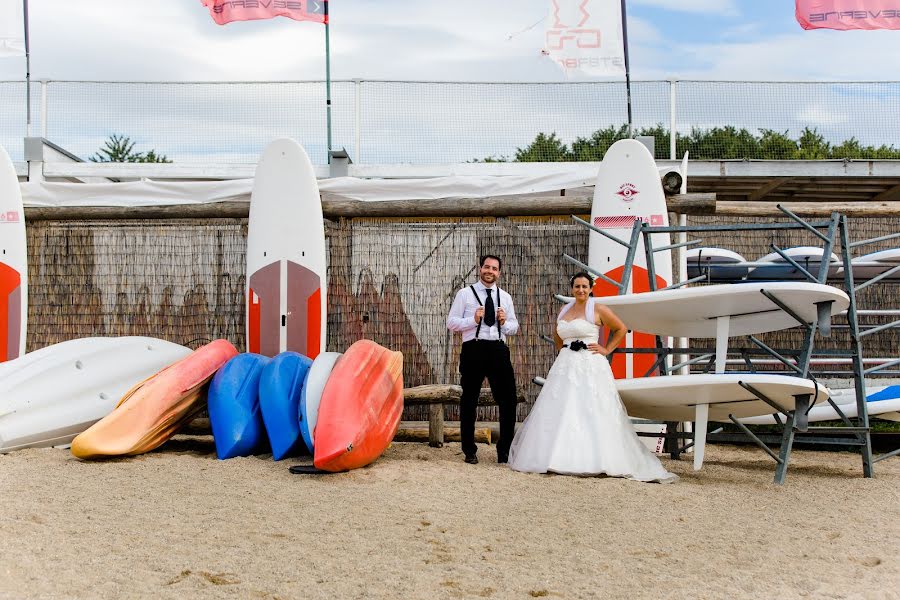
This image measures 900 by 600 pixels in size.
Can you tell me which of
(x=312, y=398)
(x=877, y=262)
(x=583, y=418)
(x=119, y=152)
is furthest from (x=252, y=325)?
(x=119, y=152)

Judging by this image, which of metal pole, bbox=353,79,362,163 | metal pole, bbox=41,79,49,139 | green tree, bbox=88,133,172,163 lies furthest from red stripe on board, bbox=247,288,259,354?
green tree, bbox=88,133,172,163

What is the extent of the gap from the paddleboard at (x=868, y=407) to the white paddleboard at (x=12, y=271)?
4521 mm

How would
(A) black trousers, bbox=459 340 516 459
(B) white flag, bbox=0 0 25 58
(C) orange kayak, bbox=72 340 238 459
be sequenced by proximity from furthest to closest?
(B) white flag, bbox=0 0 25 58, (A) black trousers, bbox=459 340 516 459, (C) orange kayak, bbox=72 340 238 459

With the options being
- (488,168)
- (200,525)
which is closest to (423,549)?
(200,525)

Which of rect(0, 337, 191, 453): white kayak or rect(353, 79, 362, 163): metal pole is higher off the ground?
rect(353, 79, 362, 163): metal pole

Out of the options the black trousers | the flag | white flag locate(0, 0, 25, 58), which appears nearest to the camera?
the black trousers

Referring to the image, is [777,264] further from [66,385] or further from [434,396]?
[66,385]

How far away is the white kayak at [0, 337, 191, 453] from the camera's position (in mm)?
4789

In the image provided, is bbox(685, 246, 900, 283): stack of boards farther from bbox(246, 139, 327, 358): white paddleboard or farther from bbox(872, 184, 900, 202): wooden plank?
bbox(872, 184, 900, 202): wooden plank

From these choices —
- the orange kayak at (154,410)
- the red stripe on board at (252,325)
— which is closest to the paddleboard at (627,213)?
the red stripe on board at (252,325)

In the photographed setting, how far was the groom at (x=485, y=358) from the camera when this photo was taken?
4.92 metres

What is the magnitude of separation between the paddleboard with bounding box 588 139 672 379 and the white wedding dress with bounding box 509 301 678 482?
1.12 meters

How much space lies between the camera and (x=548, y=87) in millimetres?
8914

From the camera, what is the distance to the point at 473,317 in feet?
16.4
